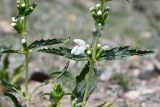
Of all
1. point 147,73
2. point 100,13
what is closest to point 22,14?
point 100,13

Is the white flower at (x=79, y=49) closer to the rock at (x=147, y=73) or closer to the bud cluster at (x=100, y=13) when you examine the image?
the bud cluster at (x=100, y=13)

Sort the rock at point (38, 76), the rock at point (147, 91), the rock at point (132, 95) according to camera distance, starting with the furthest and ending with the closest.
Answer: the rock at point (38, 76), the rock at point (147, 91), the rock at point (132, 95)

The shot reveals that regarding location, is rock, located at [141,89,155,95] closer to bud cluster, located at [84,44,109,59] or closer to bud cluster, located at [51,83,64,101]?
bud cluster, located at [51,83,64,101]

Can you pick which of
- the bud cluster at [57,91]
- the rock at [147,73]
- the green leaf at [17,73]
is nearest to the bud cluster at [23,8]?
the bud cluster at [57,91]

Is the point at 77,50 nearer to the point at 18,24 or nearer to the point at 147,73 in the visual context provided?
the point at 18,24

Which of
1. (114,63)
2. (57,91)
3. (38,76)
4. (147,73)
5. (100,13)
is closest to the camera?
(100,13)

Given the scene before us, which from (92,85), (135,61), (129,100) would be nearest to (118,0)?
(135,61)

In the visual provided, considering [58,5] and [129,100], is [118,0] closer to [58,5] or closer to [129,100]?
[58,5]

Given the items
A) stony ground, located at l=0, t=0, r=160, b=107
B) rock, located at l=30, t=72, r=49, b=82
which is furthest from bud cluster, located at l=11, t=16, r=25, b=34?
rock, located at l=30, t=72, r=49, b=82
